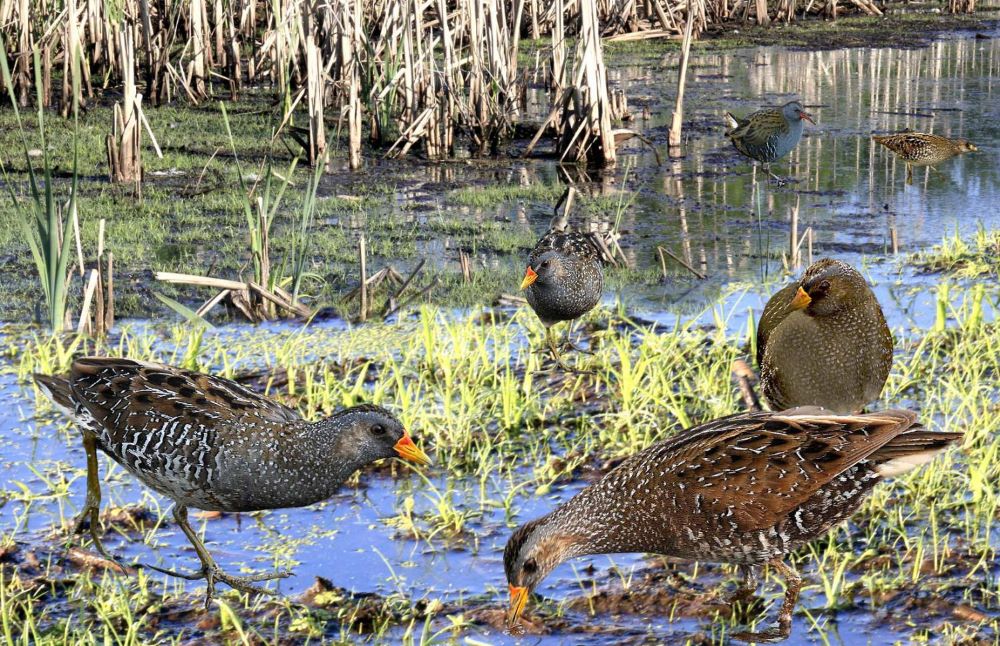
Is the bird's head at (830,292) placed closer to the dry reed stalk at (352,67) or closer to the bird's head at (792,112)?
the bird's head at (792,112)

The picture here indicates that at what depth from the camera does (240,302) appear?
23.3 feet

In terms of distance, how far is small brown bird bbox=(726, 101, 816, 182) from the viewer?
412 inches

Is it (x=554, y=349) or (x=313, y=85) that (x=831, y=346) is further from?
(x=313, y=85)

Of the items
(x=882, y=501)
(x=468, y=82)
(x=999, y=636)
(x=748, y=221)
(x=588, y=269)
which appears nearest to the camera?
(x=999, y=636)

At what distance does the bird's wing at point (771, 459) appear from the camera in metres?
3.80

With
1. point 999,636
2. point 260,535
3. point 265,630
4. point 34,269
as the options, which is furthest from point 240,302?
point 999,636

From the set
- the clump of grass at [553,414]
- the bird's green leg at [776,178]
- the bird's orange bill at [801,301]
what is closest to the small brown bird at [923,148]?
the bird's green leg at [776,178]

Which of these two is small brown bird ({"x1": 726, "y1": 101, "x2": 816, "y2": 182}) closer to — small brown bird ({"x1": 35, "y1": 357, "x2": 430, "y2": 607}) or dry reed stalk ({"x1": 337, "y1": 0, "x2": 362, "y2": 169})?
dry reed stalk ({"x1": 337, "y1": 0, "x2": 362, "y2": 169})

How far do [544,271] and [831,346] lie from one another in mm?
1931

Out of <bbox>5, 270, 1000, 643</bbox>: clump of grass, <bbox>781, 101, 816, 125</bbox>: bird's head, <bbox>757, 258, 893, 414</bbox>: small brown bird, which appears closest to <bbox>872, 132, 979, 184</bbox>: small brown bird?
<bbox>781, 101, 816, 125</bbox>: bird's head

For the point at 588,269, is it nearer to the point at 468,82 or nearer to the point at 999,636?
the point at 999,636

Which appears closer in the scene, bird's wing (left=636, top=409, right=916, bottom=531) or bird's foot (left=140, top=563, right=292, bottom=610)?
bird's wing (left=636, top=409, right=916, bottom=531)

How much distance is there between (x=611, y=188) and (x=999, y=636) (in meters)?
7.13

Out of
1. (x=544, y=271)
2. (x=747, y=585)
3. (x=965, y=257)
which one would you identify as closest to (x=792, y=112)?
(x=965, y=257)
